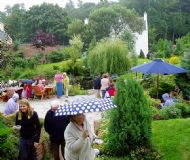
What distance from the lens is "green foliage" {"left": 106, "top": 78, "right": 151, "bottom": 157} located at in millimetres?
7176

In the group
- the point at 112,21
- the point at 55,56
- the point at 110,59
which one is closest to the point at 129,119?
the point at 110,59

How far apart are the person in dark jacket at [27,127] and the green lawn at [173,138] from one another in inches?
104

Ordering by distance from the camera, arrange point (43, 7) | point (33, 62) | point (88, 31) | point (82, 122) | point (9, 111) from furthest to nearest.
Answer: point (43, 7) → point (88, 31) → point (33, 62) → point (9, 111) → point (82, 122)

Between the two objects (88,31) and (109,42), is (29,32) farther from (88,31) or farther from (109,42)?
(109,42)

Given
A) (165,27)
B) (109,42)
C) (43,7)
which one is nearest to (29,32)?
(43,7)

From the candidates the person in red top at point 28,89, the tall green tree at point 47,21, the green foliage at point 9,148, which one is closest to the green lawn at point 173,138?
the green foliage at point 9,148

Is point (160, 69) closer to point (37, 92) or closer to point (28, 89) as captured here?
point (37, 92)

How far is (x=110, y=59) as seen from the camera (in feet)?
94.5

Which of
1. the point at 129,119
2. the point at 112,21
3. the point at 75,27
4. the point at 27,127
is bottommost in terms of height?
the point at 27,127

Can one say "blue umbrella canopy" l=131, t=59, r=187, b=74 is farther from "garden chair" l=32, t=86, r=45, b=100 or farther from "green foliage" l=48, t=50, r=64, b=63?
"green foliage" l=48, t=50, r=64, b=63

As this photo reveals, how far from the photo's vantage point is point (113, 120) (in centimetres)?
732

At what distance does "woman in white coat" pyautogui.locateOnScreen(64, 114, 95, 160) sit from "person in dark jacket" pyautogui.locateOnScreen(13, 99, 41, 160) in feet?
5.59

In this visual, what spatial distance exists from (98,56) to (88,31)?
2455 centimetres

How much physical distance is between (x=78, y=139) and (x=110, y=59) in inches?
931
